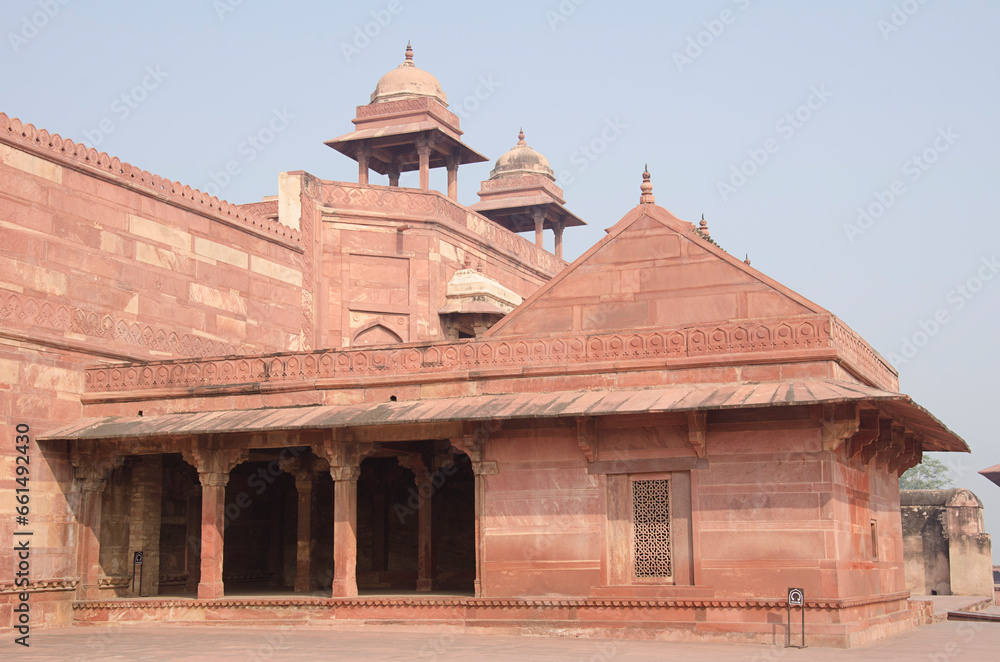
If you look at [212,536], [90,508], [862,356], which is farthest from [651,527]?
[90,508]

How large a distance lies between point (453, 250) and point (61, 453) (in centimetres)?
1093

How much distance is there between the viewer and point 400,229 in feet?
84.4

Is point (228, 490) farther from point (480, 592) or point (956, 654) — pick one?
point (956, 654)

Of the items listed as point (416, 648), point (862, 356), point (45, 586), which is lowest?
point (416, 648)

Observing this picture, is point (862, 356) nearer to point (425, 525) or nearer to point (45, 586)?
point (425, 525)

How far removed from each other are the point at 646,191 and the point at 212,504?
793cm

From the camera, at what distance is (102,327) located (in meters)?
18.6

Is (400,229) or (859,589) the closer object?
(859,589)

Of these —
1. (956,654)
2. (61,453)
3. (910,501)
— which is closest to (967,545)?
(910,501)

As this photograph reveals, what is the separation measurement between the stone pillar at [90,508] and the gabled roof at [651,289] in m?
6.87

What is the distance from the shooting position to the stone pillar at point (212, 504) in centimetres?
1727

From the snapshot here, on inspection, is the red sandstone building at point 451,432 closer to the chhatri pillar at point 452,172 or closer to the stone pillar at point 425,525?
the stone pillar at point 425,525

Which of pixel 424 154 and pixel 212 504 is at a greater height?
pixel 424 154

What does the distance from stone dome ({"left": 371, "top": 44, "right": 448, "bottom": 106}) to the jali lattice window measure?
15.5m
